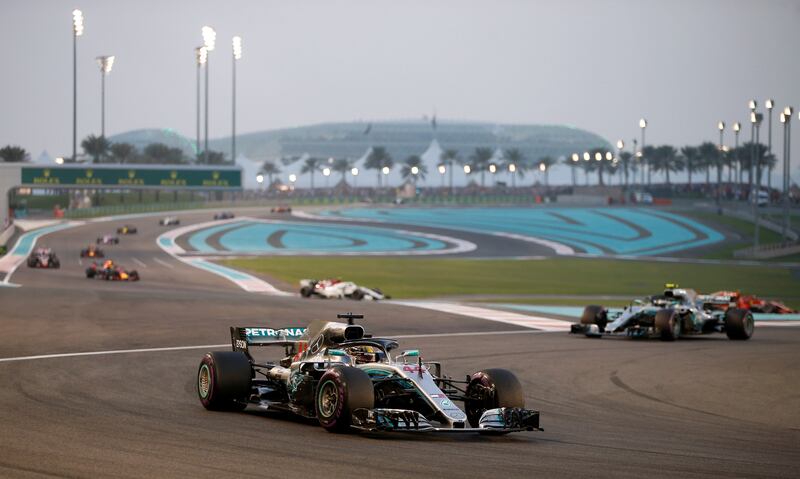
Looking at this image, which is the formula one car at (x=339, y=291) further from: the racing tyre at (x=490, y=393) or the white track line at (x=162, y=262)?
the racing tyre at (x=490, y=393)

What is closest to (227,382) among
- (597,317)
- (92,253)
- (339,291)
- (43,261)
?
(597,317)

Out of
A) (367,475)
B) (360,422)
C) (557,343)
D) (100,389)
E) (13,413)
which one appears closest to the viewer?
(367,475)

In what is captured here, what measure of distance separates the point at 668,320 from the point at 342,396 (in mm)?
20514

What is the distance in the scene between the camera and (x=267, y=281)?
67750mm

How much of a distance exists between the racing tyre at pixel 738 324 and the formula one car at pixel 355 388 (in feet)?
63.6

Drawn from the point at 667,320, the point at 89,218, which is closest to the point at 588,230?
the point at 89,218

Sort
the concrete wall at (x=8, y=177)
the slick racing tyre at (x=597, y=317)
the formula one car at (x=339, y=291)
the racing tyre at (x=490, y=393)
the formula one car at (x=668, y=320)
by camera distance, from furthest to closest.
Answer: the concrete wall at (x=8, y=177), the formula one car at (x=339, y=291), the slick racing tyre at (x=597, y=317), the formula one car at (x=668, y=320), the racing tyre at (x=490, y=393)

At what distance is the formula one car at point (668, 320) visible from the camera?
113 ft

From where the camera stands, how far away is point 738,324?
35.3m

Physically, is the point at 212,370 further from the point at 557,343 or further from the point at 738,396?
the point at 557,343

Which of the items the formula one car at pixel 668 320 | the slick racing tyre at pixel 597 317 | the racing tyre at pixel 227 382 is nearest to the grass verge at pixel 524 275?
the slick racing tyre at pixel 597 317

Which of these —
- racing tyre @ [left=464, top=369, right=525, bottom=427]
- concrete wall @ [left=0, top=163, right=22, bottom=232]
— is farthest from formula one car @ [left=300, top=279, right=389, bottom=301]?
concrete wall @ [left=0, top=163, right=22, bottom=232]

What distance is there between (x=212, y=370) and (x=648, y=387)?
33.3ft

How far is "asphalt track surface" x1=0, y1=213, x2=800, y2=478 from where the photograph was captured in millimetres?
13531
